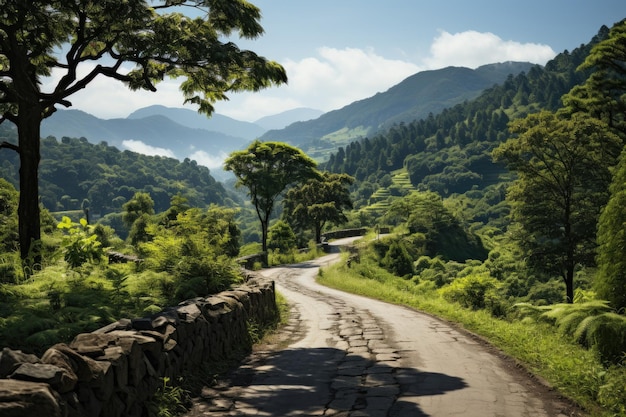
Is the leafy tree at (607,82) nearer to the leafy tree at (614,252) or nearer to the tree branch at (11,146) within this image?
the leafy tree at (614,252)

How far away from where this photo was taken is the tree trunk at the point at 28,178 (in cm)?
1157

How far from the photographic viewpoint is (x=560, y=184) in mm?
27547

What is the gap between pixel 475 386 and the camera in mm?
7098

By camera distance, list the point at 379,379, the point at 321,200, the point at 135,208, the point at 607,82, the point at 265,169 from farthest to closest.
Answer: the point at 321,200
the point at 135,208
the point at 265,169
the point at 607,82
the point at 379,379

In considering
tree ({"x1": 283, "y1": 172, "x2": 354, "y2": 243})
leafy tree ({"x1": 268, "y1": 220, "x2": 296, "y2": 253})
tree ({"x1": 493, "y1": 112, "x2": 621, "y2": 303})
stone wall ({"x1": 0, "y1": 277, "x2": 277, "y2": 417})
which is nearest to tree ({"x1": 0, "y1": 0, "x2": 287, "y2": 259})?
stone wall ({"x1": 0, "y1": 277, "x2": 277, "y2": 417})

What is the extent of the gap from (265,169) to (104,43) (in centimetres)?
2648

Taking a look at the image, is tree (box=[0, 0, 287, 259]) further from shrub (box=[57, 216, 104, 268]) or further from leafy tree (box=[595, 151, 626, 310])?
leafy tree (box=[595, 151, 626, 310])

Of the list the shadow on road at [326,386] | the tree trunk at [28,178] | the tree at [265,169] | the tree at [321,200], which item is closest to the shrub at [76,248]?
the tree trunk at [28,178]

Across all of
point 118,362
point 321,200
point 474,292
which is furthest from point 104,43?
point 321,200

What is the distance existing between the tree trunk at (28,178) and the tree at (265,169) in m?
27.3

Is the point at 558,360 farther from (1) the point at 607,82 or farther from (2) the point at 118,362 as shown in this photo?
(1) the point at 607,82

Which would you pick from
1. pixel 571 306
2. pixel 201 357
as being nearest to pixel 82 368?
pixel 201 357

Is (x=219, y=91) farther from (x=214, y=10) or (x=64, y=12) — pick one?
(x=64, y=12)

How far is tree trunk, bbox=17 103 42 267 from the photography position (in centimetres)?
1157
